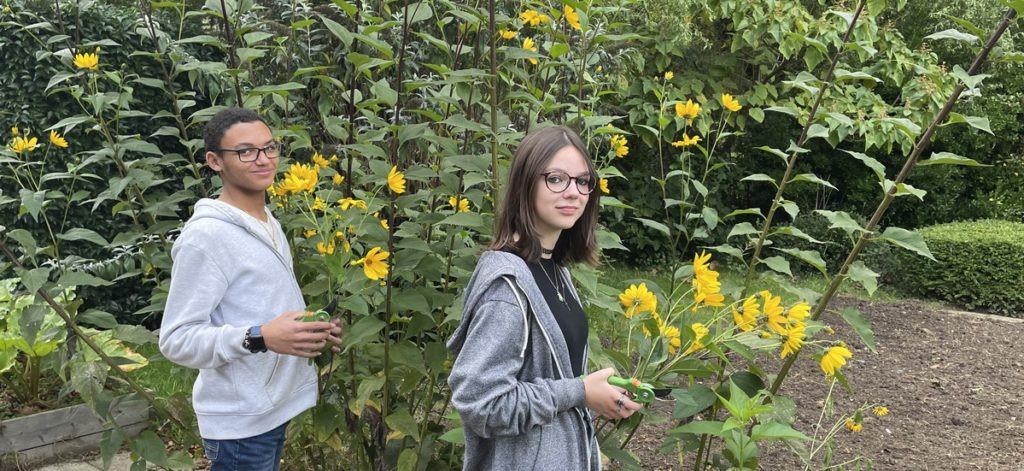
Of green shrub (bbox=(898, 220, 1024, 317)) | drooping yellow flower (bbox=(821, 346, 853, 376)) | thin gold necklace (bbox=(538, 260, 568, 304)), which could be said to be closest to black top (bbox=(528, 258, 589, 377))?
thin gold necklace (bbox=(538, 260, 568, 304))

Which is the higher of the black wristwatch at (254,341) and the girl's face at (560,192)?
the girl's face at (560,192)

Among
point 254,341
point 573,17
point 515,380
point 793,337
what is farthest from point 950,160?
point 254,341

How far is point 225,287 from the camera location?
170cm

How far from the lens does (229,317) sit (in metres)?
1.74

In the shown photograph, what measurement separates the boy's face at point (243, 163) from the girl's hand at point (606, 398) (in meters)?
0.88

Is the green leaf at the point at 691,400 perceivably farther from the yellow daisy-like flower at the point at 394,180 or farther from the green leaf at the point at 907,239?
the yellow daisy-like flower at the point at 394,180

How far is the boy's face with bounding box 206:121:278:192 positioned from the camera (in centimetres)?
179

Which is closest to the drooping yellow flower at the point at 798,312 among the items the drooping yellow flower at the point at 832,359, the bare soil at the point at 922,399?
the drooping yellow flower at the point at 832,359

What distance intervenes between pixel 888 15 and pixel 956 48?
71cm

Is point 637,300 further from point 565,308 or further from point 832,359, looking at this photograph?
point 832,359

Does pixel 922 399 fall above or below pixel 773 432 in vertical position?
below

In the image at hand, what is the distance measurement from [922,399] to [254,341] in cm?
381

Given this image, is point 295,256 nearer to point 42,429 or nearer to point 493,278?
point 493,278

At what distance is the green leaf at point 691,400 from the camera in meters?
1.81
